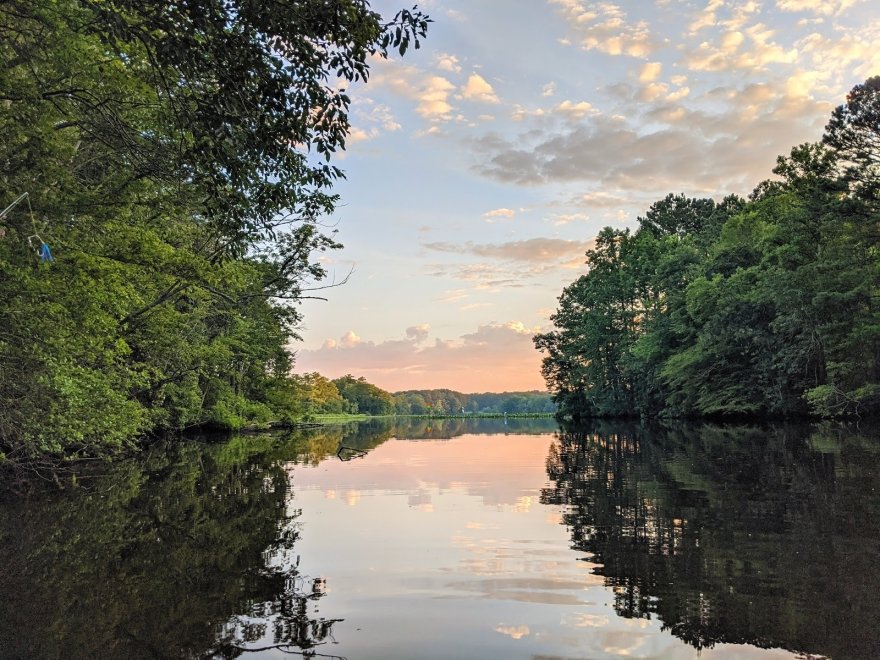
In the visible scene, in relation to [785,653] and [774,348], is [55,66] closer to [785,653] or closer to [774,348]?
[785,653]

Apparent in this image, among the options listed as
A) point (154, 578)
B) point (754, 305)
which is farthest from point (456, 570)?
point (754, 305)

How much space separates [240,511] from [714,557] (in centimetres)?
931

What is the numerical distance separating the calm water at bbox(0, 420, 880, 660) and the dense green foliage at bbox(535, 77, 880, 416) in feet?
77.8

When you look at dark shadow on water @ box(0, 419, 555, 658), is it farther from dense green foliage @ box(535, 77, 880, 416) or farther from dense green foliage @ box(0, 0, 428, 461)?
dense green foliage @ box(535, 77, 880, 416)

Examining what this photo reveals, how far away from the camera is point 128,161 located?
16.1m

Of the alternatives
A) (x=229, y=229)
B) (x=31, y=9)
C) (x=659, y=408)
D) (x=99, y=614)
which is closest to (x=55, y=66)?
(x=31, y=9)

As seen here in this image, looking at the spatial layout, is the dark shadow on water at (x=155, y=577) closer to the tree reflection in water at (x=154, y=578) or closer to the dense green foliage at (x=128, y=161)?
the tree reflection in water at (x=154, y=578)

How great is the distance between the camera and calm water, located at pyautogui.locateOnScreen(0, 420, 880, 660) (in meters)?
5.71

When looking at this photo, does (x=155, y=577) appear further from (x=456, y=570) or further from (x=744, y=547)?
(x=744, y=547)

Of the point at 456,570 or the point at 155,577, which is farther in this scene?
the point at 456,570

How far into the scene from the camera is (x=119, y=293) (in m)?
14.6

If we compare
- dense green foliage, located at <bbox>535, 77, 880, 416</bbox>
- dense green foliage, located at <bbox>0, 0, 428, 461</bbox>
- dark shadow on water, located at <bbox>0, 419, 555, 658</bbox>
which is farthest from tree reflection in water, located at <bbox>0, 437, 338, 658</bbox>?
dense green foliage, located at <bbox>535, 77, 880, 416</bbox>

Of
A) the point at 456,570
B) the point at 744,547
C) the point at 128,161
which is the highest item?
the point at 128,161

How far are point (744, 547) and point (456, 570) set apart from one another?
4.17m
